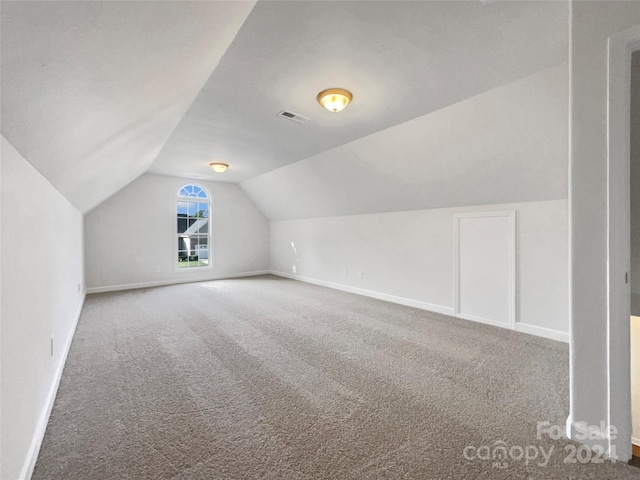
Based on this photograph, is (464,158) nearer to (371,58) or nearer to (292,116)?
(371,58)

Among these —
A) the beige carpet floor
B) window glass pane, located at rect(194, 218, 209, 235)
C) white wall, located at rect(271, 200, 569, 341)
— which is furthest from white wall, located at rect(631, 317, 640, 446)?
window glass pane, located at rect(194, 218, 209, 235)

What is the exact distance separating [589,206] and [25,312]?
318cm

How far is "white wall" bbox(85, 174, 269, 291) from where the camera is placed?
566 cm

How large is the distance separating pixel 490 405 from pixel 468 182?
263cm

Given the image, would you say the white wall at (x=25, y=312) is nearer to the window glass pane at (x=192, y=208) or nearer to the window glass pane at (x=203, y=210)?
the window glass pane at (x=192, y=208)

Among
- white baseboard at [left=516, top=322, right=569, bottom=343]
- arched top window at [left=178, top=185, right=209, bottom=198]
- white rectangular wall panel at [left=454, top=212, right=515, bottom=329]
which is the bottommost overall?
white baseboard at [left=516, top=322, right=569, bottom=343]

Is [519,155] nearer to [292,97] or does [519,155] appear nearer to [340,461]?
[292,97]

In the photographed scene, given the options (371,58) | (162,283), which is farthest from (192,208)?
(371,58)

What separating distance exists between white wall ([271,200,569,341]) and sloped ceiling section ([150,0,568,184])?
177cm

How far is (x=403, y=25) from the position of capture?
176 cm

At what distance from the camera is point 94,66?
120cm

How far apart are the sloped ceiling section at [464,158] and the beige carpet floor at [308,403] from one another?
5.94ft

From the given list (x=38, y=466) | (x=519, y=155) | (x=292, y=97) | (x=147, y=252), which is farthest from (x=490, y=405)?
(x=147, y=252)

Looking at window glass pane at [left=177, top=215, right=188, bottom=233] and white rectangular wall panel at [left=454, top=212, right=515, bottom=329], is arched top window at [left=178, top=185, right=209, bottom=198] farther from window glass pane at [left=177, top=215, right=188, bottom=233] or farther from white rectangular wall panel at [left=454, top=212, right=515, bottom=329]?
white rectangular wall panel at [left=454, top=212, right=515, bottom=329]
